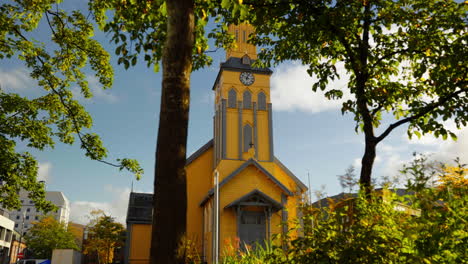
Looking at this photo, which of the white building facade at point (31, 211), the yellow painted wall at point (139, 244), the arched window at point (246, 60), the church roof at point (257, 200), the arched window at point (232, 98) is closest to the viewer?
the church roof at point (257, 200)

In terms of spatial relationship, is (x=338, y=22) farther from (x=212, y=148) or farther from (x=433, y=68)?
(x=212, y=148)

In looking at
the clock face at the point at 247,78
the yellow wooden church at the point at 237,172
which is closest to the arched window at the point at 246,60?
the yellow wooden church at the point at 237,172

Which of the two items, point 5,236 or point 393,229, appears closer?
point 393,229

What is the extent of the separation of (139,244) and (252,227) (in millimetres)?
11322

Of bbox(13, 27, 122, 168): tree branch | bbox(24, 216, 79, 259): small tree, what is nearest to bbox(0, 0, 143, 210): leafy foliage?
bbox(13, 27, 122, 168): tree branch

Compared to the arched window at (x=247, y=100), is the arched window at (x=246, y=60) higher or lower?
higher

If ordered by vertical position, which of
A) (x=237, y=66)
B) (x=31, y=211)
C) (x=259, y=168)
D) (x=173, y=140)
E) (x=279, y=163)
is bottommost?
(x=173, y=140)

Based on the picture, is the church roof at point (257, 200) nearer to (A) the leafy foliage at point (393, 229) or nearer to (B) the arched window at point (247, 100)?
(B) the arched window at point (247, 100)

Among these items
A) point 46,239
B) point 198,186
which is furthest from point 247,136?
point 46,239

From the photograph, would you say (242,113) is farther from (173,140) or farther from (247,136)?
(173,140)

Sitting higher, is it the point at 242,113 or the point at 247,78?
the point at 247,78

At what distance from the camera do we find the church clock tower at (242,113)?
33000 millimetres

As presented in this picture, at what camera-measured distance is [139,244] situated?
33.8m

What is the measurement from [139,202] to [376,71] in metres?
31.4
